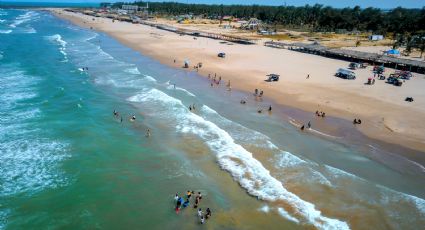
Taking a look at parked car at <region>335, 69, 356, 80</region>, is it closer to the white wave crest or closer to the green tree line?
the white wave crest

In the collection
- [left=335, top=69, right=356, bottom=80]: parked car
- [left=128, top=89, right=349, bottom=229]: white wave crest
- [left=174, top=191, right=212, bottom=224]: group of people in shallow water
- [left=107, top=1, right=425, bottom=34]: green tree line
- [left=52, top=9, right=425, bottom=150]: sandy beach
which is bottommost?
[left=174, top=191, right=212, bottom=224]: group of people in shallow water

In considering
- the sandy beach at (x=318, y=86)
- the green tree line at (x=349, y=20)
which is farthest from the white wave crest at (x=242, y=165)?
the green tree line at (x=349, y=20)

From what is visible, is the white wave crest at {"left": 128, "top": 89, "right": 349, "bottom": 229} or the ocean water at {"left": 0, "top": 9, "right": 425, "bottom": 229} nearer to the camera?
the ocean water at {"left": 0, "top": 9, "right": 425, "bottom": 229}

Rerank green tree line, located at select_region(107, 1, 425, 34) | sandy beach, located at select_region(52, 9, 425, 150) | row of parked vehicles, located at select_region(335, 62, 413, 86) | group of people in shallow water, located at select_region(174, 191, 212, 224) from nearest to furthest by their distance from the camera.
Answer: group of people in shallow water, located at select_region(174, 191, 212, 224), sandy beach, located at select_region(52, 9, 425, 150), row of parked vehicles, located at select_region(335, 62, 413, 86), green tree line, located at select_region(107, 1, 425, 34)

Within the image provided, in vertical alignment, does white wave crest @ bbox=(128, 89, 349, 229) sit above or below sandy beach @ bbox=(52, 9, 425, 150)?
below

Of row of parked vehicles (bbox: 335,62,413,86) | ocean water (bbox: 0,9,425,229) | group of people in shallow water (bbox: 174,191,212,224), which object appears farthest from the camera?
row of parked vehicles (bbox: 335,62,413,86)

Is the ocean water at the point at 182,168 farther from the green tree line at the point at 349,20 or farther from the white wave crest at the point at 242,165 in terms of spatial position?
the green tree line at the point at 349,20

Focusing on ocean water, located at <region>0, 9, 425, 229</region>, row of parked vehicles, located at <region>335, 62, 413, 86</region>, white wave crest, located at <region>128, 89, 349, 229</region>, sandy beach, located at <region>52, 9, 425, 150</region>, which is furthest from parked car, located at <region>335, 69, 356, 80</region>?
white wave crest, located at <region>128, 89, 349, 229</region>
